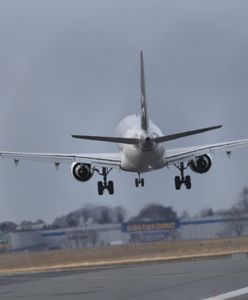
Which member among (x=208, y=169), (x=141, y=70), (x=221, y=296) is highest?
(x=141, y=70)

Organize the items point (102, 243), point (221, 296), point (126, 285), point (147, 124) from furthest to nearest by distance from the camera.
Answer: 1. point (102, 243)
2. point (147, 124)
3. point (126, 285)
4. point (221, 296)

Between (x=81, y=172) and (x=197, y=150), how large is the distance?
37.9ft

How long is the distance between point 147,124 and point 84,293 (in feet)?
91.5

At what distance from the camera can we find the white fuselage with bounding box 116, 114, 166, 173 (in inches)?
3035

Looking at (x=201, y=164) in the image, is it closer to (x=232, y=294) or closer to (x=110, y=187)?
(x=110, y=187)

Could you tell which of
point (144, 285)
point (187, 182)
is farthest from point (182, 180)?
point (144, 285)

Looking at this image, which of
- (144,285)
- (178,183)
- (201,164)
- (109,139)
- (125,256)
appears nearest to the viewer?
(144,285)

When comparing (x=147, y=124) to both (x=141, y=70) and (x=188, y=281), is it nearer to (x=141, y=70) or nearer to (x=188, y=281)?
(x=141, y=70)

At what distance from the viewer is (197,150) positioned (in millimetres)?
84125

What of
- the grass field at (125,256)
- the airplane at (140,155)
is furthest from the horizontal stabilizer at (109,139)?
the grass field at (125,256)

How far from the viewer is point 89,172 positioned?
81.5m

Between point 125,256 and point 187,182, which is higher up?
point 187,182

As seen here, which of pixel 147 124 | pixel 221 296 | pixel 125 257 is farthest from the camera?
pixel 125 257

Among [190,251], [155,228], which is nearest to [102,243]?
[155,228]
